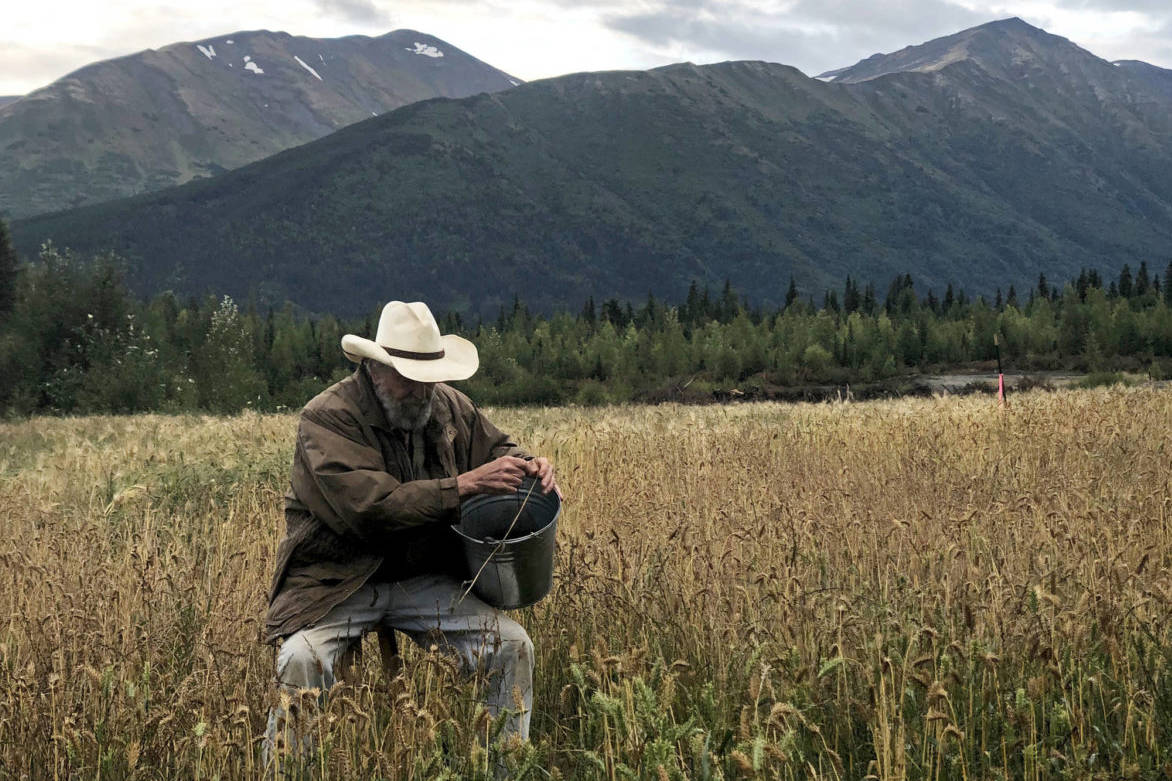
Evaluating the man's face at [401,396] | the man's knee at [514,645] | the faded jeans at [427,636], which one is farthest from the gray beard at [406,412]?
the man's knee at [514,645]

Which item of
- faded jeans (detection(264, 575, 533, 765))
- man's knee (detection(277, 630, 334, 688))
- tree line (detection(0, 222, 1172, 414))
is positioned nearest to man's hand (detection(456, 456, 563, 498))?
faded jeans (detection(264, 575, 533, 765))

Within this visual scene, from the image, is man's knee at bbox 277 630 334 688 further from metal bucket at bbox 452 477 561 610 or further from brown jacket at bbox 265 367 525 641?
metal bucket at bbox 452 477 561 610

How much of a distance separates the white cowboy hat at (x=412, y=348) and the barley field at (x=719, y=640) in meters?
1.14

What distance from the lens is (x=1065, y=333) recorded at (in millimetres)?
59281

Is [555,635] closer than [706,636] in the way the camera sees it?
No

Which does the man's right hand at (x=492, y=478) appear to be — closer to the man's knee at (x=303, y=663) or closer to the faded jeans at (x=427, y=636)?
the faded jeans at (x=427, y=636)

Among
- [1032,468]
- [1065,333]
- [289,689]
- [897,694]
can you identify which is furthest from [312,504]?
[1065,333]

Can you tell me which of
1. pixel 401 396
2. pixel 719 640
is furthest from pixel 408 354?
pixel 719 640

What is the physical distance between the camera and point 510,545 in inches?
173

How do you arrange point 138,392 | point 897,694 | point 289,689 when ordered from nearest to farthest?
point 289,689
point 897,694
point 138,392

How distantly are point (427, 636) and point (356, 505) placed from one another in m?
0.82

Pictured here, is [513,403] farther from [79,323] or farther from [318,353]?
[318,353]

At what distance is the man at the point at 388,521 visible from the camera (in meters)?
4.37

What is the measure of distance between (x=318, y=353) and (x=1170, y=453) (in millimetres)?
69957
